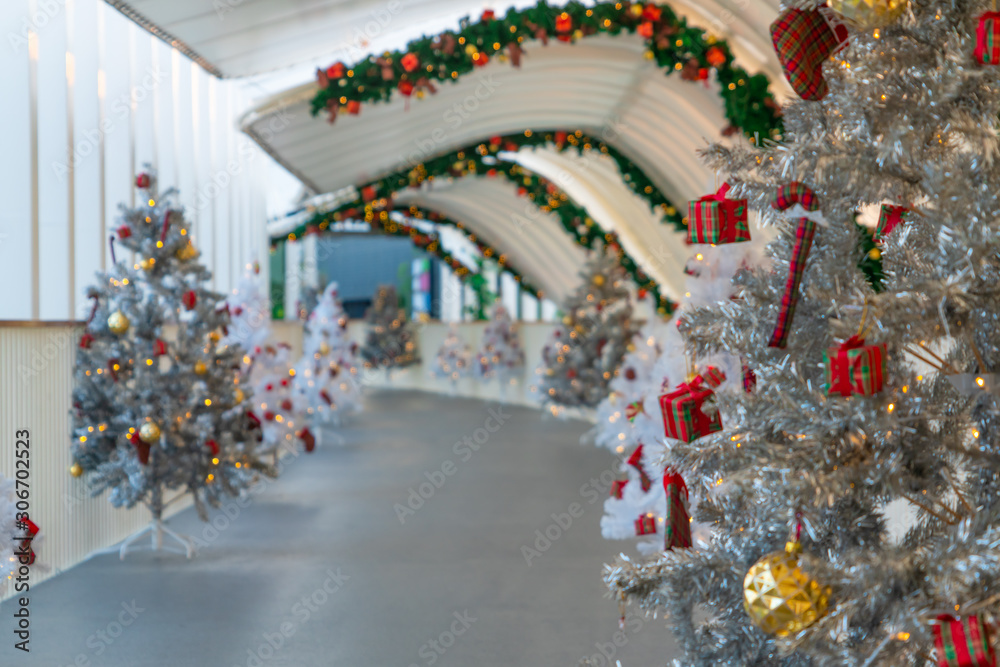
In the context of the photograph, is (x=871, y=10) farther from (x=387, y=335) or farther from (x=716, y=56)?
(x=387, y=335)

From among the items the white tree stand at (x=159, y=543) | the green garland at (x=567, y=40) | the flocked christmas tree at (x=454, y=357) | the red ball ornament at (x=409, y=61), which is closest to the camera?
the white tree stand at (x=159, y=543)

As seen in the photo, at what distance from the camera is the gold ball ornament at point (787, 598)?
2.13 metres

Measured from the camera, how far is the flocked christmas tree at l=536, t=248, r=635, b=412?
1278 cm

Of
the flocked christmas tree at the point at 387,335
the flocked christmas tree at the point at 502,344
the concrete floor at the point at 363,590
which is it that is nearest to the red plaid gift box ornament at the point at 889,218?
the concrete floor at the point at 363,590

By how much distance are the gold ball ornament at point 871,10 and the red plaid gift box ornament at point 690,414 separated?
45.5 inches

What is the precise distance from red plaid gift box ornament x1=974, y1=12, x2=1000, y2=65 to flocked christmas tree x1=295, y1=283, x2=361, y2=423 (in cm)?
889

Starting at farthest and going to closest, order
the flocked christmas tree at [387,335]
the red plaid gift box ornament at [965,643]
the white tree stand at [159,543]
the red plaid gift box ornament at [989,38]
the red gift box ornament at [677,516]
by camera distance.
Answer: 1. the flocked christmas tree at [387,335]
2. the white tree stand at [159,543]
3. the red gift box ornament at [677,516]
4. the red plaid gift box ornament at [989,38]
5. the red plaid gift box ornament at [965,643]

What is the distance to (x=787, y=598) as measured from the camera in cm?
213

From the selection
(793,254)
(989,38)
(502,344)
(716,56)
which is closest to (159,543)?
(793,254)

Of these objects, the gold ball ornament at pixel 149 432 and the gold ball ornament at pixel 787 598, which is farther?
the gold ball ornament at pixel 149 432

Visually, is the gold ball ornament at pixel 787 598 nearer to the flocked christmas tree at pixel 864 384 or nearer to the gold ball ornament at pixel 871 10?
the flocked christmas tree at pixel 864 384

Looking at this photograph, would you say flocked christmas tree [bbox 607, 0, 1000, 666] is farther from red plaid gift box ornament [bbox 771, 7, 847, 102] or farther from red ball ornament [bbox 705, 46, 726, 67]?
red ball ornament [bbox 705, 46, 726, 67]

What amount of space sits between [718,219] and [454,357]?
18764 millimetres

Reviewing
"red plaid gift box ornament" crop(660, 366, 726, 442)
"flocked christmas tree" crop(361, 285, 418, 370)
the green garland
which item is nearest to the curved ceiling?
"flocked christmas tree" crop(361, 285, 418, 370)
